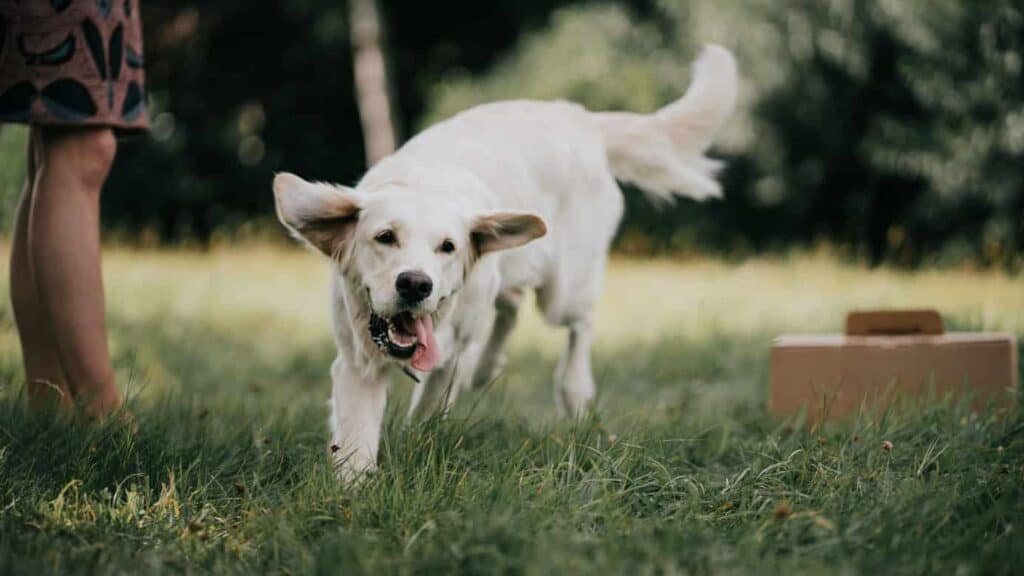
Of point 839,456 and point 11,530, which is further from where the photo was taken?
point 839,456

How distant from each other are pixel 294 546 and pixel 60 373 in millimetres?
1505

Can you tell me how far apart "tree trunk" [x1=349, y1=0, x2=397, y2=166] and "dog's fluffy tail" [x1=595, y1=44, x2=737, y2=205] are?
957cm

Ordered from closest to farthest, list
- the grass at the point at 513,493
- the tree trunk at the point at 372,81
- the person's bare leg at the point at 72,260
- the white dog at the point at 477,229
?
the grass at the point at 513,493
the white dog at the point at 477,229
the person's bare leg at the point at 72,260
the tree trunk at the point at 372,81

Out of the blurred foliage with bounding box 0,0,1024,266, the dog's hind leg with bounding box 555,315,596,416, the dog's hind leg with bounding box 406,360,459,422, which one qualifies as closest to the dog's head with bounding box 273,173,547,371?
the dog's hind leg with bounding box 406,360,459,422

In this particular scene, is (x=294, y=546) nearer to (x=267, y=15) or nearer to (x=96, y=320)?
(x=96, y=320)

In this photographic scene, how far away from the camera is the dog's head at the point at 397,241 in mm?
2559

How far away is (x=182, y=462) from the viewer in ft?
8.23

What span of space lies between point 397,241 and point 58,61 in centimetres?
105

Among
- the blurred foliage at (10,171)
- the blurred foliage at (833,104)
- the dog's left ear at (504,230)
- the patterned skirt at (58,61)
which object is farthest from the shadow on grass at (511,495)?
the blurred foliage at (833,104)

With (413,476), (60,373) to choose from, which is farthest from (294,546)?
(60,373)

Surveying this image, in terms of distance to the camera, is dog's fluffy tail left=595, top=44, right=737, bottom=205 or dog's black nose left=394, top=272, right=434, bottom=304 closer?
dog's black nose left=394, top=272, right=434, bottom=304

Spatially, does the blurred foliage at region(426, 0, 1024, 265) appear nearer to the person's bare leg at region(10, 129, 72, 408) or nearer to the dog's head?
the dog's head

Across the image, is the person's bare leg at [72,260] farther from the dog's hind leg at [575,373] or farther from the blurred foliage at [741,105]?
the blurred foliage at [741,105]

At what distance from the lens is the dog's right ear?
105 inches
